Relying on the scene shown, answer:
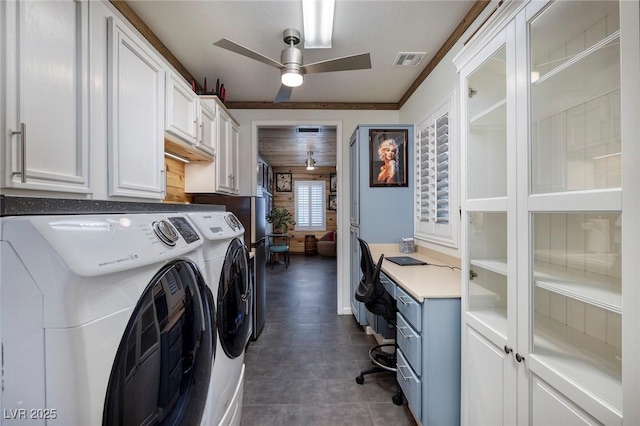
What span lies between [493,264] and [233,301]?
1.24 meters

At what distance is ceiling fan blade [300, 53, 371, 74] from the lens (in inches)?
75.3

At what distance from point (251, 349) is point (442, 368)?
5.89ft

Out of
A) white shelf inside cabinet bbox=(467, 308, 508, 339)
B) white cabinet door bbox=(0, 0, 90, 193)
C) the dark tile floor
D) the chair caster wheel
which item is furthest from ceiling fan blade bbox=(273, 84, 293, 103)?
the chair caster wheel

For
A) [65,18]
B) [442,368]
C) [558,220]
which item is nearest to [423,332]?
[442,368]

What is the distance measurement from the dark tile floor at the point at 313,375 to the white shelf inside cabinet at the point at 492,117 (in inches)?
70.8

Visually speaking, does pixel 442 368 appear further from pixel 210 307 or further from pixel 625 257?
pixel 210 307

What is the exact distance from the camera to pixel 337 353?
2.63 meters

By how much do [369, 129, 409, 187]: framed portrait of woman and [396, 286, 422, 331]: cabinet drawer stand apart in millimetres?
1409

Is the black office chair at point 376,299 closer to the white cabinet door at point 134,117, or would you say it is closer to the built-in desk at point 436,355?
the built-in desk at point 436,355

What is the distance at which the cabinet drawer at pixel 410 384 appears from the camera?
62.1 inches

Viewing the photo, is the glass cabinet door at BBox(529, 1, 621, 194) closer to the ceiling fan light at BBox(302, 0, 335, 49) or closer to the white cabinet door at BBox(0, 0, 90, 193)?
the ceiling fan light at BBox(302, 0, 335, 49)

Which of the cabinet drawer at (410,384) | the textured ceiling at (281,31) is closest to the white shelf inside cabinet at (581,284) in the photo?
the cabinet drawer at (410,384)

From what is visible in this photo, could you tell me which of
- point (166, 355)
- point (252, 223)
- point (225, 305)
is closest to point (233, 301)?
point (225, 305)

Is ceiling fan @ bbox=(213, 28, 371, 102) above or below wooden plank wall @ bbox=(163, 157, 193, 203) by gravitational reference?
above
